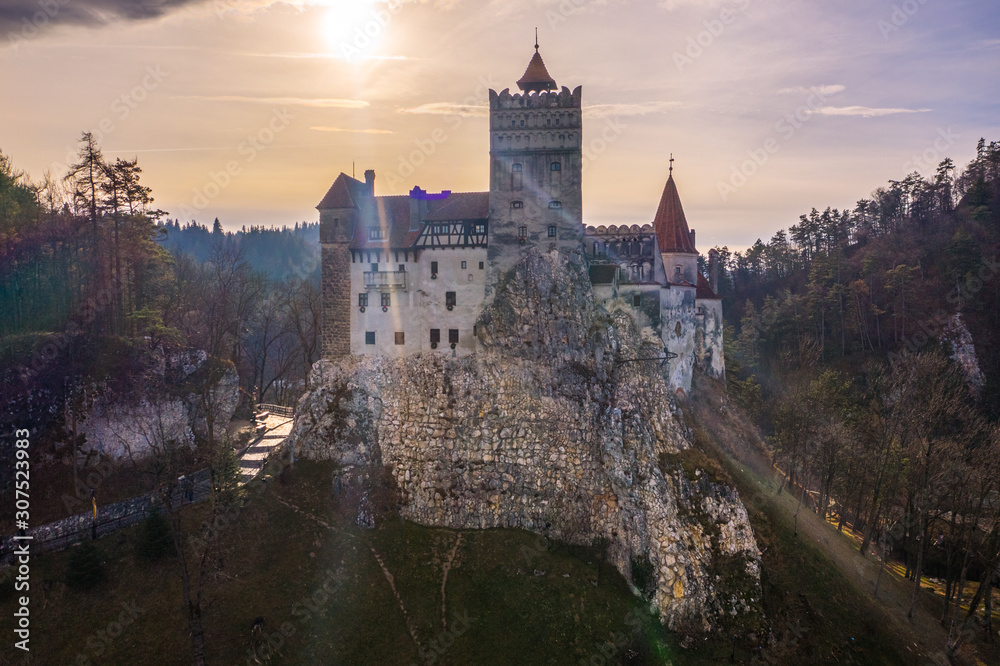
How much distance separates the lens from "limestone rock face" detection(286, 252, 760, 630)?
4341cm

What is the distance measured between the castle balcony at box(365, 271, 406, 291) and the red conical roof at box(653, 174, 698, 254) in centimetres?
2367

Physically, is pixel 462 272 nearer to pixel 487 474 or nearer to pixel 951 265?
pixel 487 474

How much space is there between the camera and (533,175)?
162 ft

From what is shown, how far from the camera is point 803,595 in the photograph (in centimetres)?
4047

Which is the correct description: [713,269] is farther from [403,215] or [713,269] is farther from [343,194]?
[343,194]

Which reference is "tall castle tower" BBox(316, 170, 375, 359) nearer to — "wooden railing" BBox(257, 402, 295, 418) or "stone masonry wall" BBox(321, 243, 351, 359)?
"stone masonry wall" BBox(321, 243, 351, 359)

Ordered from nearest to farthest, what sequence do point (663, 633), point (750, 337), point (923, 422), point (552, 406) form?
point (663, 633), point (923, 422), point (552, 406), point (750, 337)

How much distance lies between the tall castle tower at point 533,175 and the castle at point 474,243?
0.08 metres

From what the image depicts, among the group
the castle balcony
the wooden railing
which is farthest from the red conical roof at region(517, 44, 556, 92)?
the wooden railing

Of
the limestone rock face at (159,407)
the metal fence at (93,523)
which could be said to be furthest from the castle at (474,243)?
the metal fence at (93,523)

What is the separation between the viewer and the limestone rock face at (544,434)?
4341cm

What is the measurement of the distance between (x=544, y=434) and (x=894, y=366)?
119 ft

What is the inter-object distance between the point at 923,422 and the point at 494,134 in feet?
129

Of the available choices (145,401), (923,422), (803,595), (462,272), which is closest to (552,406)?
(462,272)
